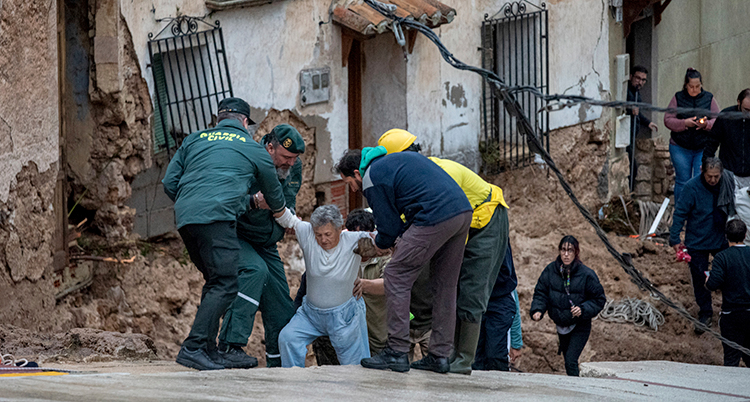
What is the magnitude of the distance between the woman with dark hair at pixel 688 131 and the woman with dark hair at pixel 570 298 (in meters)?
3.96

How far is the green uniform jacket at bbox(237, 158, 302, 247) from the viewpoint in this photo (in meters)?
5.74

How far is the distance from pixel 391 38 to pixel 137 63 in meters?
3.49

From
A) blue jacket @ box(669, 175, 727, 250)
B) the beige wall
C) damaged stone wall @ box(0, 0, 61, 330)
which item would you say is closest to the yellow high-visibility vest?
damaged stone wall @ box(0, 0, 61, 330)

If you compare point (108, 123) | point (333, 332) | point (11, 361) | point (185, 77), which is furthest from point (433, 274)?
point (185, 77)

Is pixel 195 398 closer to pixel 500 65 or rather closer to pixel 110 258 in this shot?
pixel 110 258

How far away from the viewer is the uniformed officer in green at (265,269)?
5586mm

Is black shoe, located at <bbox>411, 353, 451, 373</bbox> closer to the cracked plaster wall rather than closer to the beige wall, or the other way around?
the cracked plaster wall

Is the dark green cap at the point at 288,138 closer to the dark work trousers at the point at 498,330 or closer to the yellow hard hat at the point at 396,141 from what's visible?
the yellow hard hat at the point at 396,141

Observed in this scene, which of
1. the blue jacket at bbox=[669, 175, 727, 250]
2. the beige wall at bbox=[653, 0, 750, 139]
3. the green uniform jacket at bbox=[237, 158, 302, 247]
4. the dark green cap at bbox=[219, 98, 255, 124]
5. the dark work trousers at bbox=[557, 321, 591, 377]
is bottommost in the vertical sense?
the dark work trousers at bbox=[557, 321, 591, 377]

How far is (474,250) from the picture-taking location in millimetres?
5316

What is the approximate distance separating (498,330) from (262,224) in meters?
1.82

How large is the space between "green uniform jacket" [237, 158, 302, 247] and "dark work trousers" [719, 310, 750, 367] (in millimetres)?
4128

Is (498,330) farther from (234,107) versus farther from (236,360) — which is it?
(234,107)

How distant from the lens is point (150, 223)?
324 inches
